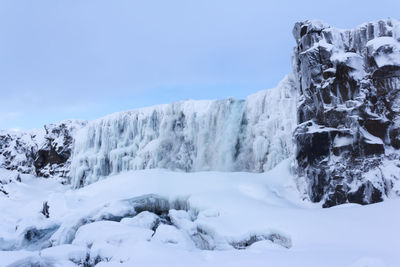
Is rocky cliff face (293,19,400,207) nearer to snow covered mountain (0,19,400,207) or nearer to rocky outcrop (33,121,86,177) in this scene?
snow covered mountain (0,19,400,207)

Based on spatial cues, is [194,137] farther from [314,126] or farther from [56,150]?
[56,150]

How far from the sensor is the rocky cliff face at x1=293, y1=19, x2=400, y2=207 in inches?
479

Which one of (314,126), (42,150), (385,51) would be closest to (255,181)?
(314,126)

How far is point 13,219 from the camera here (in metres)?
17.9

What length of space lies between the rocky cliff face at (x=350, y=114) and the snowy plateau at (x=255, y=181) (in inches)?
1.6

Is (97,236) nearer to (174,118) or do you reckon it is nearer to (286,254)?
(286,254)

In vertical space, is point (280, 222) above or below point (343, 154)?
below

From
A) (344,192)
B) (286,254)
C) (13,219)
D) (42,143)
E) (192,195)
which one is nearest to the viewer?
(286,254)

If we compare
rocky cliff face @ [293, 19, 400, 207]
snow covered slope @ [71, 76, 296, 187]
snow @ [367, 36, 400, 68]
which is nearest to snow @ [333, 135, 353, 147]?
rocky cliff face @ [293, 19, 400, 207]

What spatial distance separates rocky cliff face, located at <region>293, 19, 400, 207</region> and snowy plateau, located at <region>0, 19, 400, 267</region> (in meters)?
0.04

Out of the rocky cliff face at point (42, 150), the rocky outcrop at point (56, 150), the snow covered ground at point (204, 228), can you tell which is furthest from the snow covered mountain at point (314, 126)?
the rocky cliff face at point (42, 150)

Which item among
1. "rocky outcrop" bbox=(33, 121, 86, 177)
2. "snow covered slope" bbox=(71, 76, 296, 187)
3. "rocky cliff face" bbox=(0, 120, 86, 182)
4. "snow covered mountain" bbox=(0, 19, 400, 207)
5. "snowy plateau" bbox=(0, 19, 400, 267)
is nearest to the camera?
"snowy plateau" bbox=(0, 19, 400, 267)

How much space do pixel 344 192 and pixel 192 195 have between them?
562 centimetres

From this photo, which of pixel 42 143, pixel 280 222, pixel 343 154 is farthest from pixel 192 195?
pixel 42 143
